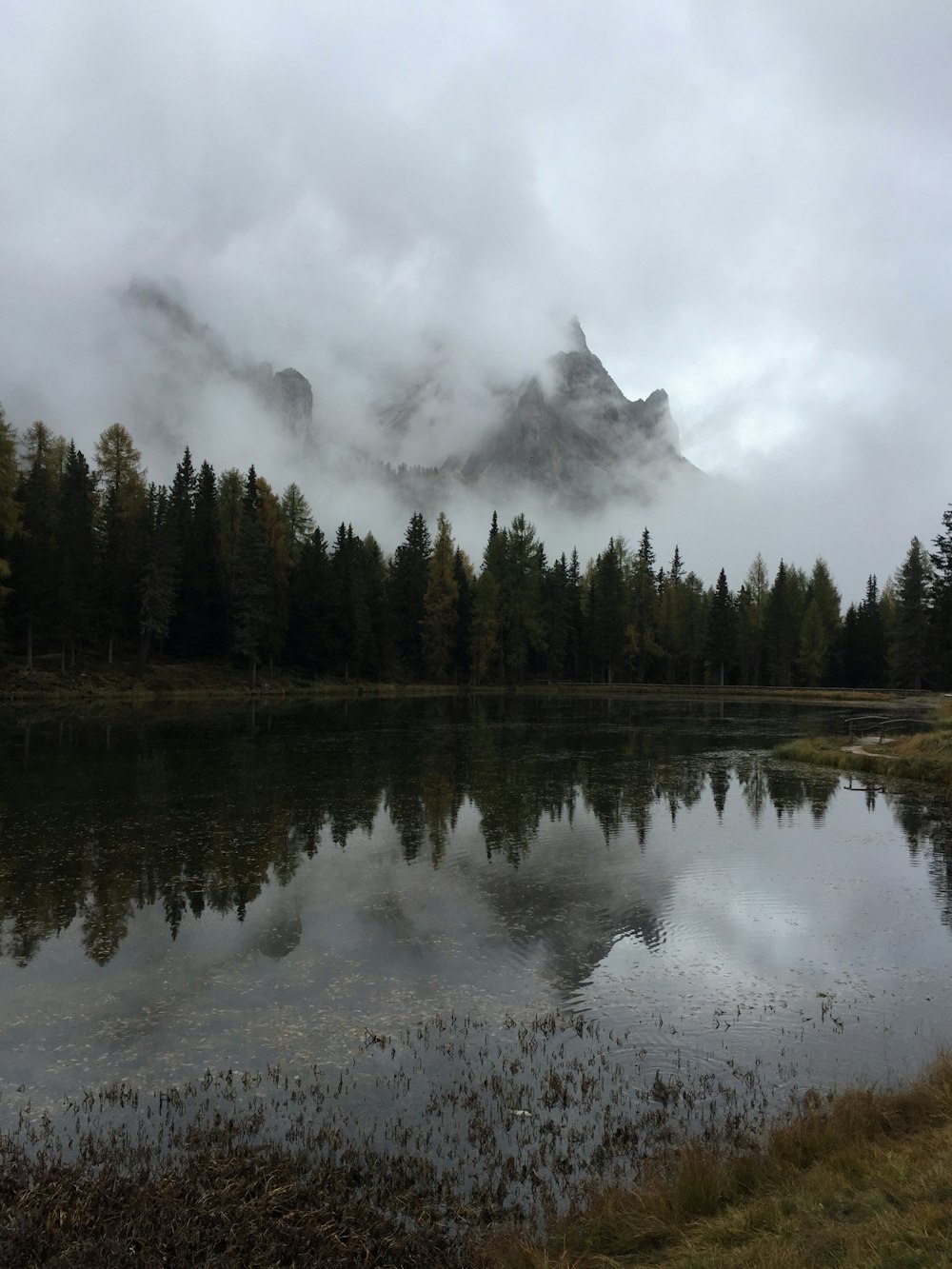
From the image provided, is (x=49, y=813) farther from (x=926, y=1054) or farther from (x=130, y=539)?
(x=130, y=539)

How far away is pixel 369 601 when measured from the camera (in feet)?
311

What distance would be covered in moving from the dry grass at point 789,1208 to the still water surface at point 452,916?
2130mm

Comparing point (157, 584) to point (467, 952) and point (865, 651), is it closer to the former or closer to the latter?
point (467, 952)

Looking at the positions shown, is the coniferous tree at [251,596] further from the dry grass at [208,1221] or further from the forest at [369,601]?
the dry grass at [208,1221]

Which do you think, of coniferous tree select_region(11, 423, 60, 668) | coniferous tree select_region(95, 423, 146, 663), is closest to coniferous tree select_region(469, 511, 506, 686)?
coniferous tree select_region(95, 423, 146, 663)

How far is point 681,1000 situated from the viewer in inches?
447

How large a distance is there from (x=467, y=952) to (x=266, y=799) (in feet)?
47.9

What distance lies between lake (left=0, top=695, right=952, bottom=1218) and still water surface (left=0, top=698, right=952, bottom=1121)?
7cm

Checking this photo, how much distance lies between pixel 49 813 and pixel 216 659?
6280cm

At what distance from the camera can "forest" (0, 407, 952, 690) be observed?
233ft

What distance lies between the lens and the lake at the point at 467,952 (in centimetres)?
865

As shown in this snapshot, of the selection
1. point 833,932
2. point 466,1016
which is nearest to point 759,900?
point 833,932

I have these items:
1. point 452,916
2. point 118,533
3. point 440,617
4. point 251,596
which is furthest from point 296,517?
point 452,916

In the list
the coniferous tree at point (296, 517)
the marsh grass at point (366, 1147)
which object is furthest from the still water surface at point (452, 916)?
the coniferous tree at point (296, 517)
